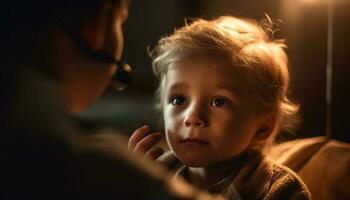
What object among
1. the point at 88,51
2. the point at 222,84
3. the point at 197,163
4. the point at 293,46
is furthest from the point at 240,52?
the point at 88,51

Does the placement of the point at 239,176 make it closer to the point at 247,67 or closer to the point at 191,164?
the point at 191,164

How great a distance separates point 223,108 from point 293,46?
474 millimetres

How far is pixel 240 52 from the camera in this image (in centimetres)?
109

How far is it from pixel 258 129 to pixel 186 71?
0.63ft

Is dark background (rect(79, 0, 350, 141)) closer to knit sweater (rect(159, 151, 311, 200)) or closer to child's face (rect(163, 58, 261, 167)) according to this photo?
child's face (rect(163, 58, 261, 167))

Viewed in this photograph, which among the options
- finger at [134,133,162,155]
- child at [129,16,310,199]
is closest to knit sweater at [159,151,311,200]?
child at [129,16,310,199]

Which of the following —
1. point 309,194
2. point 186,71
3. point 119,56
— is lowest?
point 309,194

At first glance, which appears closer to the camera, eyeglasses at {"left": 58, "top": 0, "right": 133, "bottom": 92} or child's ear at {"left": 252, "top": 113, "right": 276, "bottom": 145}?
eyeglasses at {"left": 58, "top": 0, "right": 133, "bottom": 92}

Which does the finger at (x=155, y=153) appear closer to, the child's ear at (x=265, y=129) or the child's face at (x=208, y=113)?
the child's face at (x=208, y=113)

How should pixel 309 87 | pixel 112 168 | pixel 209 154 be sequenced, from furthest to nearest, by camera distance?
1. pixel 309 87
2. pixel 209 154
3. pixel 112 168

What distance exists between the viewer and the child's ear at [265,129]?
1.14 meters

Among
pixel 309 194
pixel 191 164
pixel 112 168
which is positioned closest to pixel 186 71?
pixel 191 164

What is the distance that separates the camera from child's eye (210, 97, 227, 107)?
1.04 meters

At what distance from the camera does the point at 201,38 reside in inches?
42.8
